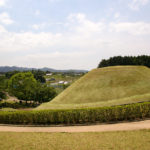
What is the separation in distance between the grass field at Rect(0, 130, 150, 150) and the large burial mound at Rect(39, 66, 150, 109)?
1025 cm

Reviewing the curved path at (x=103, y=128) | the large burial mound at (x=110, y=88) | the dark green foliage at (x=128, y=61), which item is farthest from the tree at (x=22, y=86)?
the dark green foliage at (x=128, y=61)

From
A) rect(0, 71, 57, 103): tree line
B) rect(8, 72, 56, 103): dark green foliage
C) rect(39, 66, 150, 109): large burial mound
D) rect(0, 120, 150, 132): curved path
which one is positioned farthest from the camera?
rect(8, 72, 56, 103): dark green foliage

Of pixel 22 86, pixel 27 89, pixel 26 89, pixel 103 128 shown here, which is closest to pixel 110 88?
pixel 103 128

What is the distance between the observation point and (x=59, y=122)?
18.4 metres

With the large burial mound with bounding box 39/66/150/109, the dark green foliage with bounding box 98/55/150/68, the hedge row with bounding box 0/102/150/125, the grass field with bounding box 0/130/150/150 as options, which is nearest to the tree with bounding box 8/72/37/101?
the large burial mound with bounding box 39/66/150/109

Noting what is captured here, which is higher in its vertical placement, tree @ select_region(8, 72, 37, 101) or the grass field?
tree @ select_region(8, 72, 37, 101)

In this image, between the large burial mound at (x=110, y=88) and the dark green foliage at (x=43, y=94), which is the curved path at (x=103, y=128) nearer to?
the large burial mound at (x=110, y=88)

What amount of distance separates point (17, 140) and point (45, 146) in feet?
10.7

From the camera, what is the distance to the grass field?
34.1 feet

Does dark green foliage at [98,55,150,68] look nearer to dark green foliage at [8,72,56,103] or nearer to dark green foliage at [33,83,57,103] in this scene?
dark green foliage at [33,83,57,103]

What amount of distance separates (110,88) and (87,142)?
59.9 feet

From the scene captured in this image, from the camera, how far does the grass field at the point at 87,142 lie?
1039 cm

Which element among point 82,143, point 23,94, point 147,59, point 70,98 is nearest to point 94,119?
point 82,143

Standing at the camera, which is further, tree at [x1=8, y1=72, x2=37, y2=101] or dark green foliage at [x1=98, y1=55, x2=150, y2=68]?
dark green foliage at [x1=98, y1=55, x2=150, y2=68]
